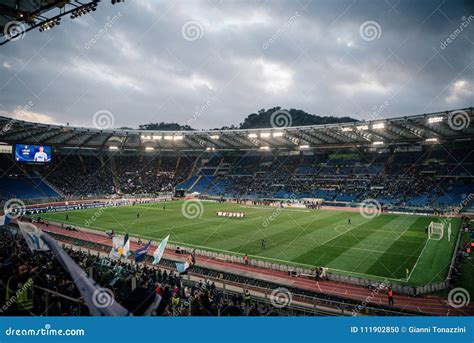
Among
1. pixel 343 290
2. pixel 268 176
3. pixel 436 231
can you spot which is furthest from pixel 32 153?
pixel 436 231

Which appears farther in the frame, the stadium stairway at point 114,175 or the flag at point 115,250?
the stadium stairway at point 114,175

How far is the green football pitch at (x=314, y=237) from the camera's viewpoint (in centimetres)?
2277

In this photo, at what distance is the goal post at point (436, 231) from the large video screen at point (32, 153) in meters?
62.5

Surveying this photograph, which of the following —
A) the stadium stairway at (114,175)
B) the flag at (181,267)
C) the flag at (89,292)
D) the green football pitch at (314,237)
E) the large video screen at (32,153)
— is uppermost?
the stadium stairway at (114,175)

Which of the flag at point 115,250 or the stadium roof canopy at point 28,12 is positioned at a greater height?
the stadium roof canopy at point 28,12

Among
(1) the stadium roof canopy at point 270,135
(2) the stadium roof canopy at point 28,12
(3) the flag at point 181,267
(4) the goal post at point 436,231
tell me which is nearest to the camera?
(2) the stadium roof canopy at point 28,12

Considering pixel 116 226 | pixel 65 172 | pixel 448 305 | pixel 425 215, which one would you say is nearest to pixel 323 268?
pixel 448 305

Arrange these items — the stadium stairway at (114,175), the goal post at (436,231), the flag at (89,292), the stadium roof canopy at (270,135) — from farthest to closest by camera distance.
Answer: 1. the stadium stairway at (114,175)
2. the stadium roof canopy at (270,135)
3. the goal post at (436,231)
4. the flag at (89,292)

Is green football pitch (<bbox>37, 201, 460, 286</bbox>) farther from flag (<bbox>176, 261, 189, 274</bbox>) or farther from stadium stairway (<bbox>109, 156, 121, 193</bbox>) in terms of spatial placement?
stadium stairway (<bbox>109, 156, 121, 193</bbox>)

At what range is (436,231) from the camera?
109 feet

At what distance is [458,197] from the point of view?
49.9 meters

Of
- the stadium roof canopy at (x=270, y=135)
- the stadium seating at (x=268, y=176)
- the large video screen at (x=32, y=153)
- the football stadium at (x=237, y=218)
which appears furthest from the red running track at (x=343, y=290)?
the large video screen at (x=32, y=153)

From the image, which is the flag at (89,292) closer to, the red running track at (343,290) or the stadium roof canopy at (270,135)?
the red running track at (343,290)

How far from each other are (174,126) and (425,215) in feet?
373
